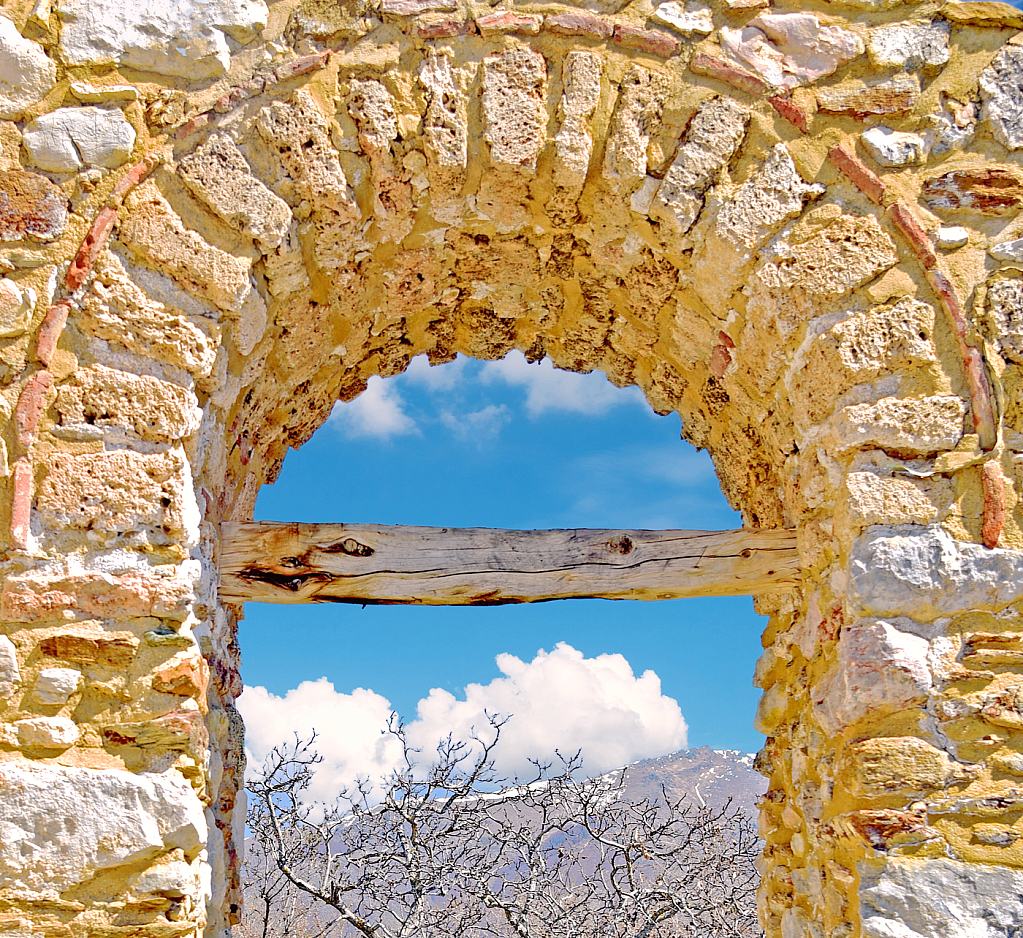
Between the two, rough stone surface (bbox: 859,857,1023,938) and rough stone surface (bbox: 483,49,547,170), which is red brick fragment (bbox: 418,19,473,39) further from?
rough stone surface (bbox: 859,857,1023,938)

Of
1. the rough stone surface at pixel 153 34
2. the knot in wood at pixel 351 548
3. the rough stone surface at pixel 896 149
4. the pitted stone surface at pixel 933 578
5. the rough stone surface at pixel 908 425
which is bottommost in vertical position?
the pitted stone surface at pixel 933 578

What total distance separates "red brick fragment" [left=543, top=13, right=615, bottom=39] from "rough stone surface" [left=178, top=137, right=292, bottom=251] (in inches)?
38.1

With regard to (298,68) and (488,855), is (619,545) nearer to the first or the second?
(298,68)

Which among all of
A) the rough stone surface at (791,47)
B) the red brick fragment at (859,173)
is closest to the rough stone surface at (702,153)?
the rough stone surface at (791,47)

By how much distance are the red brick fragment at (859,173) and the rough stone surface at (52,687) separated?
2466 millimetres

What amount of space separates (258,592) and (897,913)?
1.92 metres

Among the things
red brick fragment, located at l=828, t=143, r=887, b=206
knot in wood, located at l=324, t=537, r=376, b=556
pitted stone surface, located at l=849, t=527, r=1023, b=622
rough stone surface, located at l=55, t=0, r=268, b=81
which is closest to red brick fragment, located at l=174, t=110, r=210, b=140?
rough stone surface, located at l=55, t=0, r=268, b=81

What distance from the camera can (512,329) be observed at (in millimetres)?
3346

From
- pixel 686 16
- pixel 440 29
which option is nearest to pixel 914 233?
pixel 686 16

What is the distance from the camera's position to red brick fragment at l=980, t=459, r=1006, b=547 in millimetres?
2158

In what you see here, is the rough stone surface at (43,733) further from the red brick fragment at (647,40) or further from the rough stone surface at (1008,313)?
the rough stone surface at (1008,313)

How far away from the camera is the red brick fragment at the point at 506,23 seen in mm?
2488

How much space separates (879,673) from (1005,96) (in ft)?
5.56

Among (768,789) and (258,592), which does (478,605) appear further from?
(768,789)
